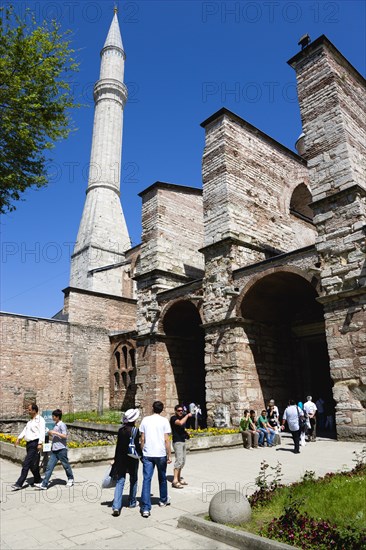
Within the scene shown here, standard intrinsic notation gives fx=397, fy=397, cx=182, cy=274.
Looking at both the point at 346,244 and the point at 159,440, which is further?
the point at 346,244

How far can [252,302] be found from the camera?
1328cm

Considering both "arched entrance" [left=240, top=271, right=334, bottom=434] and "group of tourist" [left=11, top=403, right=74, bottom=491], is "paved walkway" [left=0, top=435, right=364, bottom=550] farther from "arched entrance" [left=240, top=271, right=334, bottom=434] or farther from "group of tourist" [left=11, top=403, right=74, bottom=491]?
"arched entrance" [left=240, top=271, right=334, bottom=434]

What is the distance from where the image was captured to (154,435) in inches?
203

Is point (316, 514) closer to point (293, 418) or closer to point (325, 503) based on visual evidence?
point (325, 503)

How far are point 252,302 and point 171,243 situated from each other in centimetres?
571

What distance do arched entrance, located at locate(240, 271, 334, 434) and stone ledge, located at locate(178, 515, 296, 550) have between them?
884cm

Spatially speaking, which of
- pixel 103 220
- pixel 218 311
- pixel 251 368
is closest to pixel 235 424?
pixel 251 368

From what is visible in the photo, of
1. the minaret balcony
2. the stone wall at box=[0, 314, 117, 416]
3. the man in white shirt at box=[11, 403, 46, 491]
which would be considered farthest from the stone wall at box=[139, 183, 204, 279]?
the minaret balcony

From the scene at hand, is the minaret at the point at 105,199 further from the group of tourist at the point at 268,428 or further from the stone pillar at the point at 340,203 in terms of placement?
the group of tourist at the point at 268,428

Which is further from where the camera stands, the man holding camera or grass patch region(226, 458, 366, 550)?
the man holding camera

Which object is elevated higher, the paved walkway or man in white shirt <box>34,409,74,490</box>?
man in white shirt <box>34,409,74,490</box>

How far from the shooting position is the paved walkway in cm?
393

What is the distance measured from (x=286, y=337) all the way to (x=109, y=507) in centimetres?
1078

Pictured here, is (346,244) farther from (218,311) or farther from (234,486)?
(234,486)
